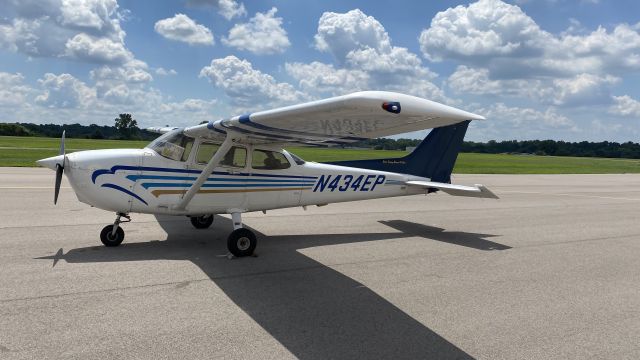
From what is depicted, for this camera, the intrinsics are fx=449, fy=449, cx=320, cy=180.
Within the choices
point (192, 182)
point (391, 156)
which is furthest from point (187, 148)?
point (391, 156)

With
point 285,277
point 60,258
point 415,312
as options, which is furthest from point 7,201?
point 415,312

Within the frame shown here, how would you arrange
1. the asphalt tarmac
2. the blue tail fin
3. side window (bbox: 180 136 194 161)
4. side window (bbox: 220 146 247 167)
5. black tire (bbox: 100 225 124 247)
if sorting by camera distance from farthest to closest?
the blue tail fin < side window (bbox: 220 146 247 167) < side window (bbox: 180 136 194 161) < black tire (bbox: 100 225 124 247) < the asphalt tarmac

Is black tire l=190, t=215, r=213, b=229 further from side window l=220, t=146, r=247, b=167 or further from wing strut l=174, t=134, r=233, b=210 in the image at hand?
side window l=220, t=146, r=247, b=167

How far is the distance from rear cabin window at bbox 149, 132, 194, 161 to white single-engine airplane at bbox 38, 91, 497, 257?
2 cm

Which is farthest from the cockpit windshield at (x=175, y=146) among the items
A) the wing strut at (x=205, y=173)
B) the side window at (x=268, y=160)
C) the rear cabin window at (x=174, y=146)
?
the side window at (x=268, y=160)

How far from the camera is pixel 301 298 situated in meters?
5.16

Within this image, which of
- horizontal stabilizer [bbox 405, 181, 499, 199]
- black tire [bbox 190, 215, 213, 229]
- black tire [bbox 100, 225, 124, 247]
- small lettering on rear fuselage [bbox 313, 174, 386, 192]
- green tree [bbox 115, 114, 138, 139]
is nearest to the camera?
Answer: black tire [bbox 100, 225, 124, 247]

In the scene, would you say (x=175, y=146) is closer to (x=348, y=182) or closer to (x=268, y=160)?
(x=268, y=160)

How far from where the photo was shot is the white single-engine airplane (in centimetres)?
559

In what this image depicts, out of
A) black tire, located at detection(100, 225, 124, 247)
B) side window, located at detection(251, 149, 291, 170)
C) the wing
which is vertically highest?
the wing

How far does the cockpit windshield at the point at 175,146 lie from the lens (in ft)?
23.7

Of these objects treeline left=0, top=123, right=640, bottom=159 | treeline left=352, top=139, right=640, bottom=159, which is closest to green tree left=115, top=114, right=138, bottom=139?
treeline left=0, top=123, right=640, bottom=159

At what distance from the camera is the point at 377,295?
211 inches

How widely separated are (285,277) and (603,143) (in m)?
178
